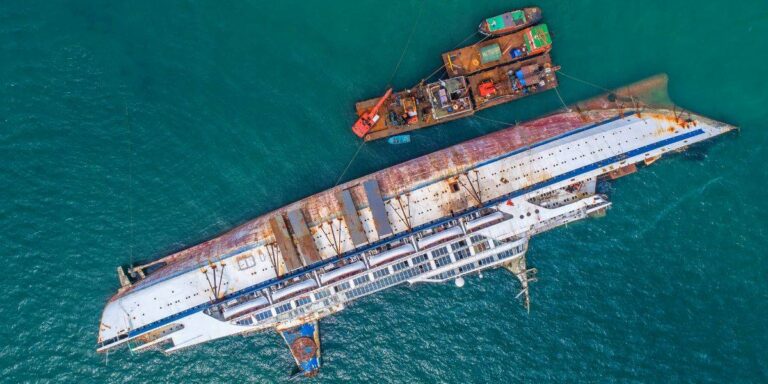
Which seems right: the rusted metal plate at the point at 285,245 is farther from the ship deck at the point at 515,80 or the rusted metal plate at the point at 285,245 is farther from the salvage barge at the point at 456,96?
the ship deck at the point at 515,80

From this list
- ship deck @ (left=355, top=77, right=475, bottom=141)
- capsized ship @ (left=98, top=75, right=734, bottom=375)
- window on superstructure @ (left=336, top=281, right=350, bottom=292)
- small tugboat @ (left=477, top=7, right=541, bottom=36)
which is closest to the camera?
capsized ship @ (left=98, top=75, right=734, bottom=375)

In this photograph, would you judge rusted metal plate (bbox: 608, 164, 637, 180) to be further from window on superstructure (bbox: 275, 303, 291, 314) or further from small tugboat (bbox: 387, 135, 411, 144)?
window on superstructure (bbox: 275, 303, 291, 314)

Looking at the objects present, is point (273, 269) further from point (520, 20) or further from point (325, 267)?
point (520, 20)

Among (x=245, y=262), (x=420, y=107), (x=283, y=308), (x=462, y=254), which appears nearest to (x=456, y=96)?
(x=420, y=107)

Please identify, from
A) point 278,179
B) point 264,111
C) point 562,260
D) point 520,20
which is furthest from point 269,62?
point 562,260

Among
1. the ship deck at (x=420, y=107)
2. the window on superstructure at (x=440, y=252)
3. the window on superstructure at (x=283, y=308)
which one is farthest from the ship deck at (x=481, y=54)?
the window on superstructure at (x=283, y=308)

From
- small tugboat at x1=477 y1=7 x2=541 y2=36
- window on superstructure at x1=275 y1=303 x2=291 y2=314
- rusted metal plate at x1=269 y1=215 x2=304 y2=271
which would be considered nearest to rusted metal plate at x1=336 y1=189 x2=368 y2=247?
rusted metal plate at x1=269 y1=215 x2=304 y2=271
